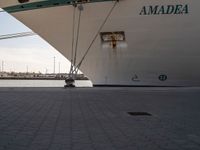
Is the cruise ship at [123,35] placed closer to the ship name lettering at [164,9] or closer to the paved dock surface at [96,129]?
the ship name lettering at [164,9]

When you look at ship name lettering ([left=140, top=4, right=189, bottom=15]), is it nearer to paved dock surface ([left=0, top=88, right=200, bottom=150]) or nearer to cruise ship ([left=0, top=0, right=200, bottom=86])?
cruise ship ([left=0, top=0, right=200, bottom=86])

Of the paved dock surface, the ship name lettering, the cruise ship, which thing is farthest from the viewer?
the cruise ship

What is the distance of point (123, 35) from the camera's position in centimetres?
1240

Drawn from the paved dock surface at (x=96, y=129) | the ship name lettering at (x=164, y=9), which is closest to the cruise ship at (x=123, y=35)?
the ship name lettering at (x=164, y=9)

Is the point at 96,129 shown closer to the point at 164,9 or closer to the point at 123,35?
the point at 164,9

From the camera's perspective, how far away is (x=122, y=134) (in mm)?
4684

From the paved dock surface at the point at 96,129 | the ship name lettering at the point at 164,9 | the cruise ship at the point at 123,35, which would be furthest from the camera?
the cruise ship at the point at 123,35

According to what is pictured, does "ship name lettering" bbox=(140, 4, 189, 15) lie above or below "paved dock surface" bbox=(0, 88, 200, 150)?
above

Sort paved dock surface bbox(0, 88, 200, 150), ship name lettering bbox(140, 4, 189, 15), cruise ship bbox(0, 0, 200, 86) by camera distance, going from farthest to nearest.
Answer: cruise ship bbox(0, 0, 200, 86)
ship name lettering bbox(140, 4, 189, 15)
paved dock surface bbox(0, 88, 200, 150)

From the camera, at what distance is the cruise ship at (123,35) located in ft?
38.1

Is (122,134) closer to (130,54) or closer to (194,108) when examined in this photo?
(194,108)

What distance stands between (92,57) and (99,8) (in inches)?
82.1

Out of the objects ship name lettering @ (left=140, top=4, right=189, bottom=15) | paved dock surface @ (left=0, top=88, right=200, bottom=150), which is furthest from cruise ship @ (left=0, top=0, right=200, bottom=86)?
paved dock surface @ (left=0, top=88, right=200, bottom=150)

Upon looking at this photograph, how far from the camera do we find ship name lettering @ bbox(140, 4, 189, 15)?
37.1 ft
